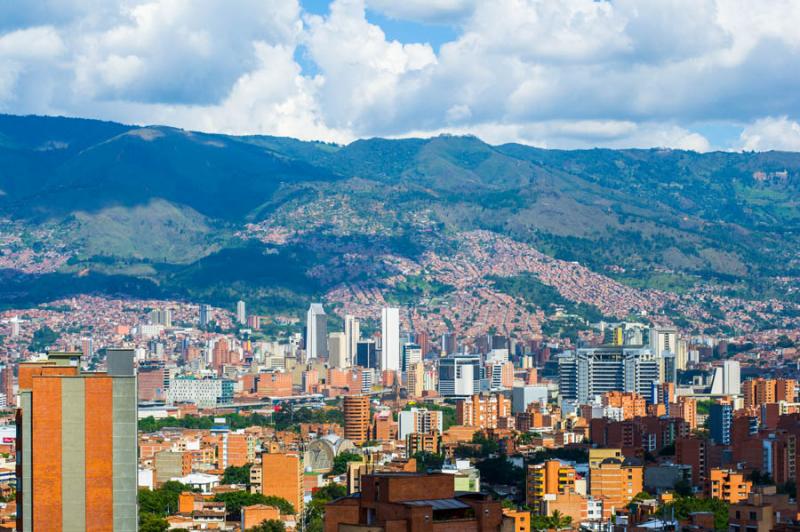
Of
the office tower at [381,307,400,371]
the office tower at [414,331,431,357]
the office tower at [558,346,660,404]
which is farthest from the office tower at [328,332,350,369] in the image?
the office tower at [558,346,660,404]

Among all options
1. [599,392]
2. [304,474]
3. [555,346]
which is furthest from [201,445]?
[555,346]

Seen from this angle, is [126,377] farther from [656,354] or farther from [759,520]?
[656,354]

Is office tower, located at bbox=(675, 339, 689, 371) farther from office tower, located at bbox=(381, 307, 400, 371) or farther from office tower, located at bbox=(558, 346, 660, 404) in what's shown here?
office tower, located at bbox=(381, 307, 400, 371)

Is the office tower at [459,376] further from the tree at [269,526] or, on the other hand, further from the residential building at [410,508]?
the residential building at [410,508]

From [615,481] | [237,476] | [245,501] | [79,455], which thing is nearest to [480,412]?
[237,476]

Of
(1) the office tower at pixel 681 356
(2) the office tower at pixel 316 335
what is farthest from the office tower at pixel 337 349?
(1) the office tower at pixel 681 356

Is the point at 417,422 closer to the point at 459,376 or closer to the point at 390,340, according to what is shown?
the point at 459,376
